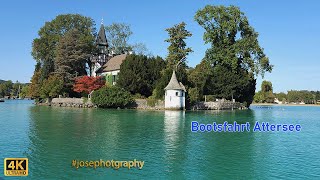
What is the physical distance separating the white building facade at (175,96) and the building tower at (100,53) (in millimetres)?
25917

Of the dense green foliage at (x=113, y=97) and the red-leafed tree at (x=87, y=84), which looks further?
the red-leafed tree at (x=87, y=84)

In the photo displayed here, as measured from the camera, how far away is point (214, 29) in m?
54.8

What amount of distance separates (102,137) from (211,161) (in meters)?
7.53

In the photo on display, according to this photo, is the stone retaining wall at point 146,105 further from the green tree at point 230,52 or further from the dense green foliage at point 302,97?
the dense green foliage at point 302,97

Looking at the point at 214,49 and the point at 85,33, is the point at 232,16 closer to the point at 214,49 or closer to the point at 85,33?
the point at 214,49

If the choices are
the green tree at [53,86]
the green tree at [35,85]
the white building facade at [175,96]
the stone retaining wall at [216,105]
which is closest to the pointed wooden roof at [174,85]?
the white building facade at [175,96]

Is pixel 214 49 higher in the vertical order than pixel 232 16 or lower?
lower

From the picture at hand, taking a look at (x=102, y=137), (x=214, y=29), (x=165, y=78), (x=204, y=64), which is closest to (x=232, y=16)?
(x=214, y=29)

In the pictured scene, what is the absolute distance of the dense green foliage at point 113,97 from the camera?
160 ft

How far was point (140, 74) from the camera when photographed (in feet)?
176

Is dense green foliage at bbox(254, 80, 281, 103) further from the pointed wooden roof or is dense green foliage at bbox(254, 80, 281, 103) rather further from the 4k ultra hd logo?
the 4k ultra hd logo

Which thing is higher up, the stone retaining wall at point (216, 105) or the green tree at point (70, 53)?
the green tree at point (70, 53)

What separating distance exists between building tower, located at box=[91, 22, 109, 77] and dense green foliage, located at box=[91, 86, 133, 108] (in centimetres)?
1890

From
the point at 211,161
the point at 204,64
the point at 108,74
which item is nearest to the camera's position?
the point at 211,161
